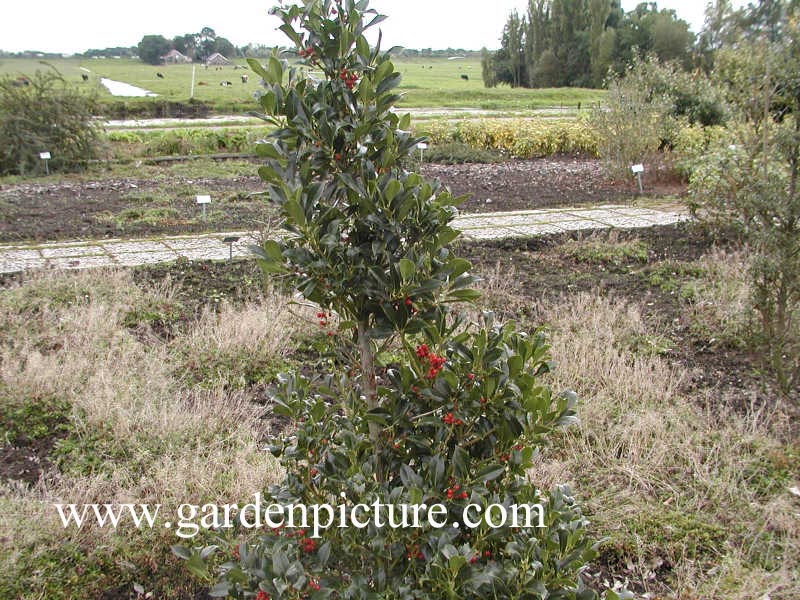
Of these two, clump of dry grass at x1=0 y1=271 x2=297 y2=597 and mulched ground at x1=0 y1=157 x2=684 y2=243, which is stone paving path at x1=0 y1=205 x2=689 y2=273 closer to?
mulched ground at x1=0 y1=157 x2=684 y2=243

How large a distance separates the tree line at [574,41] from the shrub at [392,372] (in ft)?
122

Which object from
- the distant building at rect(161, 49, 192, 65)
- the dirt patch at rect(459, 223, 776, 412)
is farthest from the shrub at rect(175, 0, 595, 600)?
the distant building at rect(161, 49, 192, 65)

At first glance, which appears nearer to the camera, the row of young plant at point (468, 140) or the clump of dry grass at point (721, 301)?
the clump of dry grass at point (721, 301)

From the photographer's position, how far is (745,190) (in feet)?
13.2

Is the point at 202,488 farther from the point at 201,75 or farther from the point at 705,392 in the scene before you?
the point at 201,75

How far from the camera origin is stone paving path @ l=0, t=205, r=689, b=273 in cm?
628

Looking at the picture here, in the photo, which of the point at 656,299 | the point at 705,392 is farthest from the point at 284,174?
the point at 656,299

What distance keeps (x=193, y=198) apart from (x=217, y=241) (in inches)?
111

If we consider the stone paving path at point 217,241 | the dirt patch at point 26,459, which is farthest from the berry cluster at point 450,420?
the stone paving path at point 217,241

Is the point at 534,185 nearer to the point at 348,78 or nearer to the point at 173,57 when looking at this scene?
the point at 348,78

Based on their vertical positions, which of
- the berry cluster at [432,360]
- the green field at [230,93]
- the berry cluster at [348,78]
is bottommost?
the berry cluster at [432,360]

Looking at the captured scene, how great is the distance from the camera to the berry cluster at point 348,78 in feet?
5.60

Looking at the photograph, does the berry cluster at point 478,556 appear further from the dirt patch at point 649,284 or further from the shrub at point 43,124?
the shrub at point 43,124

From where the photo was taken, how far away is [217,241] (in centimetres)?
708
